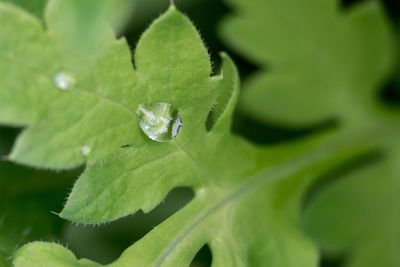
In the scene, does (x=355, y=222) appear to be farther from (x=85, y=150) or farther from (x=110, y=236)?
(x=85, y=150)

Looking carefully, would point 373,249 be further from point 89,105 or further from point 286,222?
point 89,105

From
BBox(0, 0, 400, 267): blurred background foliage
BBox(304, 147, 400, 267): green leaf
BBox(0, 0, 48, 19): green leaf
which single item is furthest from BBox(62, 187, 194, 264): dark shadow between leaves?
BBox(0, 0, 48, 19): green leaf

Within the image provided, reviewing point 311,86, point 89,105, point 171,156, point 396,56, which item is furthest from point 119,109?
point 396,56

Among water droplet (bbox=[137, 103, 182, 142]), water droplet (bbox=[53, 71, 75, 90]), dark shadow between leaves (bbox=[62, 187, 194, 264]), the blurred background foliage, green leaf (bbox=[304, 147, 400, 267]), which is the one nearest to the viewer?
water droplet (bbox=[53, 71, 75, 90])

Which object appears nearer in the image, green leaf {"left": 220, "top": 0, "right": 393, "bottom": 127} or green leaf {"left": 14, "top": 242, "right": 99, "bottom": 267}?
green leaf {"left": 14, "top": 242, "right": 99, "bottom": 267}

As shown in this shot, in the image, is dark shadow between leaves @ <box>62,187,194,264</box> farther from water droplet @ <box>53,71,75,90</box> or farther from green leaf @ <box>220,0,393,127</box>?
water droplet @ <box>53,71,75,90</box>

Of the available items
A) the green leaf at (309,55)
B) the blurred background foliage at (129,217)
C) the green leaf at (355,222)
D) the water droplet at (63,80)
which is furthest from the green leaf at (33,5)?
the green leaf at (355,222)

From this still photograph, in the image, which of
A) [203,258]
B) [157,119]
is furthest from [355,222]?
[157,119]

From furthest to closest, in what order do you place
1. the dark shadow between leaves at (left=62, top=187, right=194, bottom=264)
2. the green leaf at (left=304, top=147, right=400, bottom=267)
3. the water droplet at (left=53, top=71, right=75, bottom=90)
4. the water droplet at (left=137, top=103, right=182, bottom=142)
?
the green leaf at (left=304, top=147, right=400, bottom=267), the dark shadow between leaves at (left=62, top=187, right=194, bottom=264), the water droplet at (left=137, top=103, right=182, bottom=142), the water droplet at (left=53, top=71, right=75, bottom=90)
